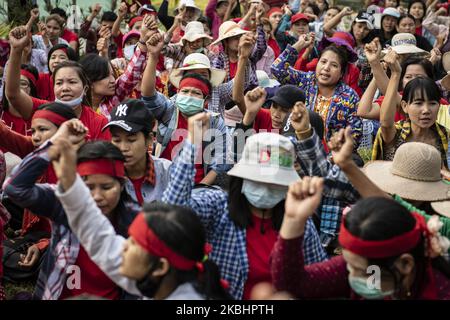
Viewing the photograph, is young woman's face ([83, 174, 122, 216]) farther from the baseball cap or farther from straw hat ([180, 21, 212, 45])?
straw hat ([180, 21, 212, 45])

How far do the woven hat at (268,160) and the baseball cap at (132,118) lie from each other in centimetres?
100

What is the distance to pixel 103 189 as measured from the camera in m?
3.51

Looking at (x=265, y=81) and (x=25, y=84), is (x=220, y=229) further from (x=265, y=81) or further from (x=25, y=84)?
(x=265, y=81)

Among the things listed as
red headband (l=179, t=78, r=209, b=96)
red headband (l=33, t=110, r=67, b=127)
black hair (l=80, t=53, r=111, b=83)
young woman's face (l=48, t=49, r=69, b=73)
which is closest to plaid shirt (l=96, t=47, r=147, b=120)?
black hair (l=80, t=53, r=111, b=83)

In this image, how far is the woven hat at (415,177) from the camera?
3.80 meters

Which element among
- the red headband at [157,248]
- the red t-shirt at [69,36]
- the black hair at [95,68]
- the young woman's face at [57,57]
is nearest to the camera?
the red headband at [157,248]

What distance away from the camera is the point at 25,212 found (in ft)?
17.3

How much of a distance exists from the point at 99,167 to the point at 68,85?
1.86 m

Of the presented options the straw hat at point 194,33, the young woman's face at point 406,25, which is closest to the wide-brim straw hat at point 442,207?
the straw hat at point 194,33


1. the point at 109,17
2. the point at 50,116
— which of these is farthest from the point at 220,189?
the point at 109,17

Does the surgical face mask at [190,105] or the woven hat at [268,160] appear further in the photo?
the surgical face mask at [190,105]

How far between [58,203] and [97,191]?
22 centimetres

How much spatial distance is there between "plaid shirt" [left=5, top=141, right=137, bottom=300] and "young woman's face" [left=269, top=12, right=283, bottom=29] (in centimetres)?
791

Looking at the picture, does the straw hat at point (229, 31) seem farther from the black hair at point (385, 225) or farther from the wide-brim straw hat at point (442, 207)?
the black hair at point (385, 225)
